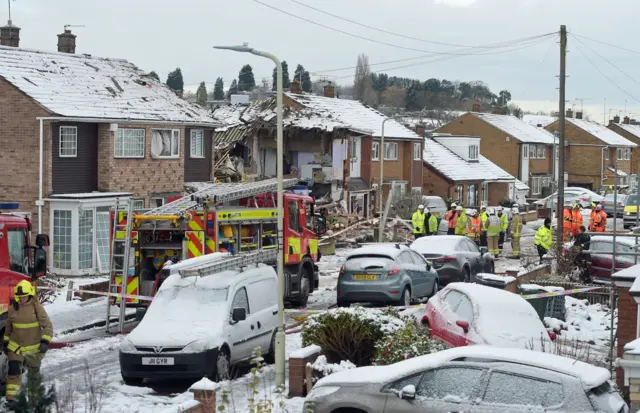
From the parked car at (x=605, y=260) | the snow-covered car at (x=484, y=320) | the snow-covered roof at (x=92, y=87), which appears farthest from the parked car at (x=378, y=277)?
the snow-covered roof at (x=92, y=87)

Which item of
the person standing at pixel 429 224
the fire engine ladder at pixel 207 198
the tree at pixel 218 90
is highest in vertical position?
the tree at pixel 218 90

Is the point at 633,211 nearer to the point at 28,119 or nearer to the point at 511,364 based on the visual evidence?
the point at 28,119

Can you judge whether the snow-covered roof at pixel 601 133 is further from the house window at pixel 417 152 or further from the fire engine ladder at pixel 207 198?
the fire engine ladder at pixel 207 198

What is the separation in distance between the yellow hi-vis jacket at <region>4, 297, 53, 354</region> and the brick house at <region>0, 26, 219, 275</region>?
17.2m

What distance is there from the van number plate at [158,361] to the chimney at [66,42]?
87.3ft

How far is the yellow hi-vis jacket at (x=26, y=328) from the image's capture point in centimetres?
1327

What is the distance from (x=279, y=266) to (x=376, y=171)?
37.4 meters

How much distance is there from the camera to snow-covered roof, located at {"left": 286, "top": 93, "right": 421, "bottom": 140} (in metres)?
51.0

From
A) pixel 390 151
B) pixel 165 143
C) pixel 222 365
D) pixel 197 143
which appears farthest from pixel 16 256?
pixel 390 151

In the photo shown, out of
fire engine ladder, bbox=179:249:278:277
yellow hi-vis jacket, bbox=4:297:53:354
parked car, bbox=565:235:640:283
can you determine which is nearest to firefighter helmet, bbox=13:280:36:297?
yellow hi-vis jacket, bbox=4:297:53:354

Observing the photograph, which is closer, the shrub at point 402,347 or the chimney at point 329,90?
the shrub at point 402,347

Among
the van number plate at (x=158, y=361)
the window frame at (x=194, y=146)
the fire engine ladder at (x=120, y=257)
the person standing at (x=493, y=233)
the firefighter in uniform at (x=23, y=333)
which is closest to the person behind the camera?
the firefighter in uniform at (x=23, y=333)

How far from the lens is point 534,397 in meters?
10.5

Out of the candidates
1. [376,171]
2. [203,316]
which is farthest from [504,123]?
[203,316]
